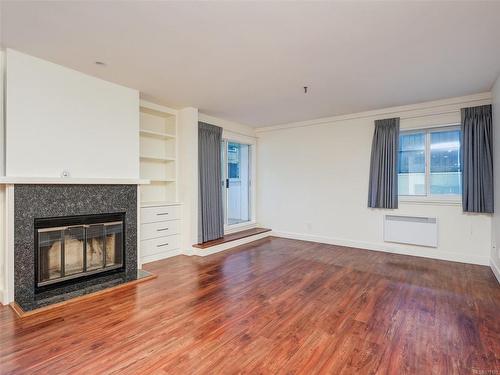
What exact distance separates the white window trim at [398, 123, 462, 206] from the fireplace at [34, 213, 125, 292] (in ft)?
14.9

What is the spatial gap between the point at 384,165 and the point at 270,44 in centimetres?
312

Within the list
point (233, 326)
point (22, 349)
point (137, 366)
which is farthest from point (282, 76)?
point (22, 349)

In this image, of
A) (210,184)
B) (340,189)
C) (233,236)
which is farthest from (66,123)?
(340,189)

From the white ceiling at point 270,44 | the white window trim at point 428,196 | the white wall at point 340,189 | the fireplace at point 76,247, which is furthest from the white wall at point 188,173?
the white window trim at point 428,196

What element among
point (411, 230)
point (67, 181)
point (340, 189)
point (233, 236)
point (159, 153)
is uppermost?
point (159, 153)

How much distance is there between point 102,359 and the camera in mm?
1790

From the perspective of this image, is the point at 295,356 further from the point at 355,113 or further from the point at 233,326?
the point at 355,113

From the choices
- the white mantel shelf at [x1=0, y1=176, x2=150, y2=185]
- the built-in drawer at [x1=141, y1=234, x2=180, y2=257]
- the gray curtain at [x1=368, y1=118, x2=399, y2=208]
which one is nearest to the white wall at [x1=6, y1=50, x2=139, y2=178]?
the white mantel shelf at [x1=0, y1=176, x2=150, y2=185]

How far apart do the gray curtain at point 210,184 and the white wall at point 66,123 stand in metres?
1.32

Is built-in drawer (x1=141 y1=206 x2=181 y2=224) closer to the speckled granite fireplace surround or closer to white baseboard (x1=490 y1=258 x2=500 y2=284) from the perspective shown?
the speckled granite fireplace surround

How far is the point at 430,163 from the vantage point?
428 centimetres

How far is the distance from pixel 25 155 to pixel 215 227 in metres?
3.01

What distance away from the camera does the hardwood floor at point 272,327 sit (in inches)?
68.9

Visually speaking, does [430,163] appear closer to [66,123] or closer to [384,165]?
[384,165]
